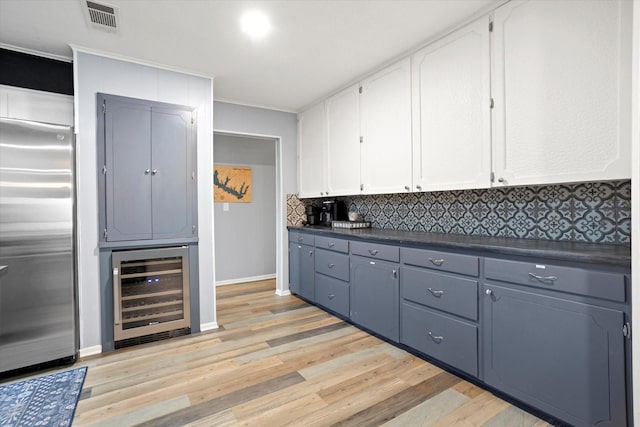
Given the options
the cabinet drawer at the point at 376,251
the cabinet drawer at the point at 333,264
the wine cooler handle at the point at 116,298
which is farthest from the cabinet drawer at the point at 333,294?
the wine cooler handle at the point at 116,298

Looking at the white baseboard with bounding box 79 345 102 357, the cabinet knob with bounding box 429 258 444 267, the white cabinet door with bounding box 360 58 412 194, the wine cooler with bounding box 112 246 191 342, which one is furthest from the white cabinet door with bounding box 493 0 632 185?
the white baseboard with bounding box 79 345 102 357

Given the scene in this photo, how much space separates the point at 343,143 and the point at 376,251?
139 cm

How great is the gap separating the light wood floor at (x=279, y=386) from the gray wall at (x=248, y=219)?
1.94 meters

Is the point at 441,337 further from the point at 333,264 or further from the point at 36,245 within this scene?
the point at 36,245

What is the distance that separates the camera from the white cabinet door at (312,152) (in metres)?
3.88

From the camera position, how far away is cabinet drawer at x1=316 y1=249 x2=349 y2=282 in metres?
3.19

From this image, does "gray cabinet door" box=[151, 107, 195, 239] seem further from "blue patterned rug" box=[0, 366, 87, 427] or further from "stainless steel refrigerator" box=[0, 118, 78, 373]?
"blue patterned rug" box=[0, 366, 87, 427]

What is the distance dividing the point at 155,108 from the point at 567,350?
11.5 feet

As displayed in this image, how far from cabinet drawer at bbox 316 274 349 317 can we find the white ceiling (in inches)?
86.0

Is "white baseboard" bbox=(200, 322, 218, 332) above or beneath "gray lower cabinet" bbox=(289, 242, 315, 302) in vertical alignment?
beneath

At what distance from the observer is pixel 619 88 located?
→ 1.58 metres

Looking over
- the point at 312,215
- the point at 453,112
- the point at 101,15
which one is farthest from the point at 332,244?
the point at 101,15

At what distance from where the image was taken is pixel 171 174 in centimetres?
294

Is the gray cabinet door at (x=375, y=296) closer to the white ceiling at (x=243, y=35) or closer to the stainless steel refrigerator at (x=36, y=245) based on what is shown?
the white ceiling at (x=243, y=35)
